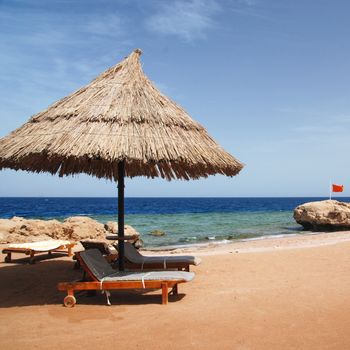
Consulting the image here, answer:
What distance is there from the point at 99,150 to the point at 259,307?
3014mm

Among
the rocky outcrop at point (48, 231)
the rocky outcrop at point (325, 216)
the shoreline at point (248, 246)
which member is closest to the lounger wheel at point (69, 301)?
the shoreline at point (248, 246)

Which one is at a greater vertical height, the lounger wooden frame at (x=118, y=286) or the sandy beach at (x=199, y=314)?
the lounger wooden frame at (x=118, y=286)

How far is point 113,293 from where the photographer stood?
20.6 ft

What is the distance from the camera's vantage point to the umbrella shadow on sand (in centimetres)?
574

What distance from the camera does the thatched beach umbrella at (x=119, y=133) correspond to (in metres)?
5.47

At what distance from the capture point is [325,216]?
20953mm

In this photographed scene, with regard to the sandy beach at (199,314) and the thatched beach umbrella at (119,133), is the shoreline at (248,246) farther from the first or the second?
the thatched beach umbrella at (119,133)

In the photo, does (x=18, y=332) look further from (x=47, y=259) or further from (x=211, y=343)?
(x=47, y=259)

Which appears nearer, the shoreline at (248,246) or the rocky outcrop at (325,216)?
the shoreline at (248,246)

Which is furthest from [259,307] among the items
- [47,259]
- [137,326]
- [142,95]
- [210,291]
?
[47,259]

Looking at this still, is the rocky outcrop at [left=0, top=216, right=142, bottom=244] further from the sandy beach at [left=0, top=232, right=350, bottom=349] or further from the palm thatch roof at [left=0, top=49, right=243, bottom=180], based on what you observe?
the palm thatch roof at [left=0, top=49, right=243, bottom=180]

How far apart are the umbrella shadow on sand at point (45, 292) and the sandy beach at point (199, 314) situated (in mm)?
15

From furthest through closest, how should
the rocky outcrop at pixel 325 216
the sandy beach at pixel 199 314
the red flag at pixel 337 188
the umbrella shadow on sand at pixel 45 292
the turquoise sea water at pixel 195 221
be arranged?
the red flag at pixel 337 188
the turquoise sea water at pixel 195 221
the rocky outcrop at pixel 325 216
the umbrella shadow on sand at pixel 45 292
the sandy beach at pixel 199 314

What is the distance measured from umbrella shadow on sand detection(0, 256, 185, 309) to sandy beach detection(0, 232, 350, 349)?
0.02 m
